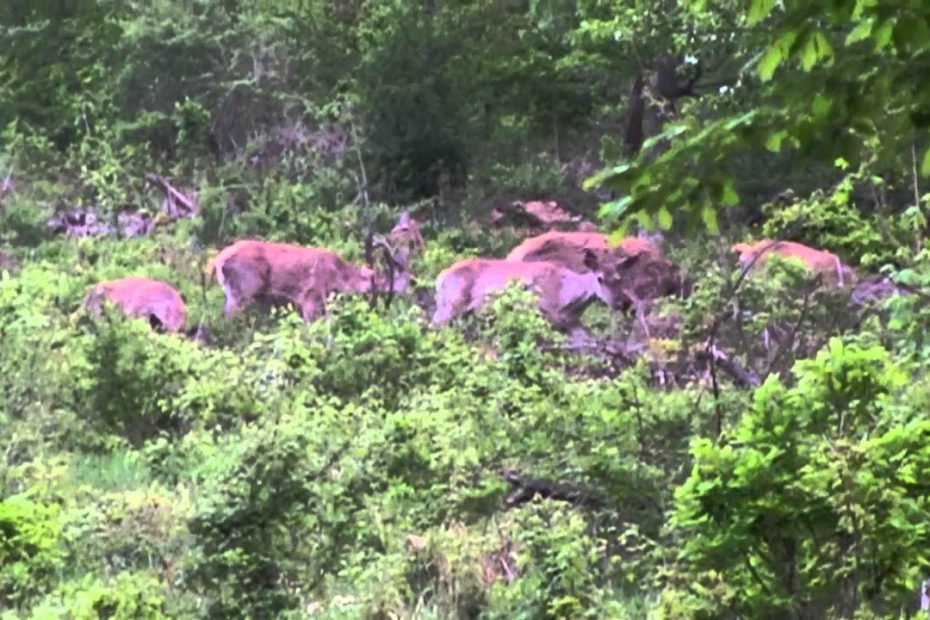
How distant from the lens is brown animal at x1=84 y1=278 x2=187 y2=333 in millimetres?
12234

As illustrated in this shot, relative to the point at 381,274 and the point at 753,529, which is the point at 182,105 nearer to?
the point at 381,274

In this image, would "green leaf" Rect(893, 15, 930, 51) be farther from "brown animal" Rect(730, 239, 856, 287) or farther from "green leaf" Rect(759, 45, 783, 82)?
"brown animal" Rect(730, 239, 856, 287)

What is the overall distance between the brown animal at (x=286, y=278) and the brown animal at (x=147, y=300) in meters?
1.08

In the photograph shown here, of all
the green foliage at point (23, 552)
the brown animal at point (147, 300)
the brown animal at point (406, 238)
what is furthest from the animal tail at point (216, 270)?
the green foliage at point (23, 552)

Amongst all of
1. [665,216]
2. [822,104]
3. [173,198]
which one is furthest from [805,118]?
[173,198]

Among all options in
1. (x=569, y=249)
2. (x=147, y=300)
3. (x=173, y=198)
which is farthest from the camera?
(x=173, y=198)

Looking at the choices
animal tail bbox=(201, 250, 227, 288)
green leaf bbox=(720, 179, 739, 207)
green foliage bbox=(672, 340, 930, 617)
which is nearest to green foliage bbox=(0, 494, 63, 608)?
green foliage bbox=(672, 340, 930, 617)

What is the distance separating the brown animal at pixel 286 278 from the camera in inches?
545

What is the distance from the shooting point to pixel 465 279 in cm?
1342

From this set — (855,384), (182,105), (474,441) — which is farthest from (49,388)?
(182,105)

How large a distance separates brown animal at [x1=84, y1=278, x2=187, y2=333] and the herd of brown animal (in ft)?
0.04

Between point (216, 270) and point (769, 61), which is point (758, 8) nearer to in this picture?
point (769, 61)

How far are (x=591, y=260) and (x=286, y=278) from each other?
3459 millimetres

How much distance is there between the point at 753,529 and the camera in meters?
4.06
